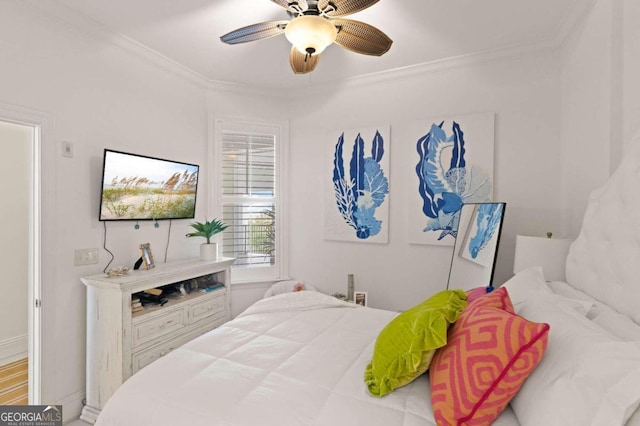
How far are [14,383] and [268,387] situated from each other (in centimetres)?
277

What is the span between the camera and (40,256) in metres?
2.11

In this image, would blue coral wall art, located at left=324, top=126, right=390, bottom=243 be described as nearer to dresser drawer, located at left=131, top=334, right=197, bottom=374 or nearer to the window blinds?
the window blinds

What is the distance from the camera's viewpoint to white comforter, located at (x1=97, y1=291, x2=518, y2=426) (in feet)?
3.59

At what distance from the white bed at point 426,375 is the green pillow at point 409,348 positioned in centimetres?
5

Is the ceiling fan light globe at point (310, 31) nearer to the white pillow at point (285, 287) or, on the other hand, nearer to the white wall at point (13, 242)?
the white pillow at point (285, 287)

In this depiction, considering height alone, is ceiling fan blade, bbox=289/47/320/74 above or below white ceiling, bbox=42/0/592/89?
below

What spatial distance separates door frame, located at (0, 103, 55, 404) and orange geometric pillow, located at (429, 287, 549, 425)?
2.50 meters

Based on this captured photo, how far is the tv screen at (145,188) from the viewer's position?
2459mm

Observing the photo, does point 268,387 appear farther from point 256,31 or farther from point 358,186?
point 358,186

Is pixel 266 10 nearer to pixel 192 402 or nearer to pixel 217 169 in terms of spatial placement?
pixel 217 169

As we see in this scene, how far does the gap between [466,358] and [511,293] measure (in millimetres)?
704

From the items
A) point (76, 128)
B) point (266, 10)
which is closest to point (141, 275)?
point (76, 128)

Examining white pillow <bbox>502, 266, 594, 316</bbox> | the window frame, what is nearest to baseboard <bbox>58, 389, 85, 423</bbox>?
the window frame

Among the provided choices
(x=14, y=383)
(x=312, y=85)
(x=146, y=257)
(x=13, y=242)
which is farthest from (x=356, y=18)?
(x=14, y=383)
